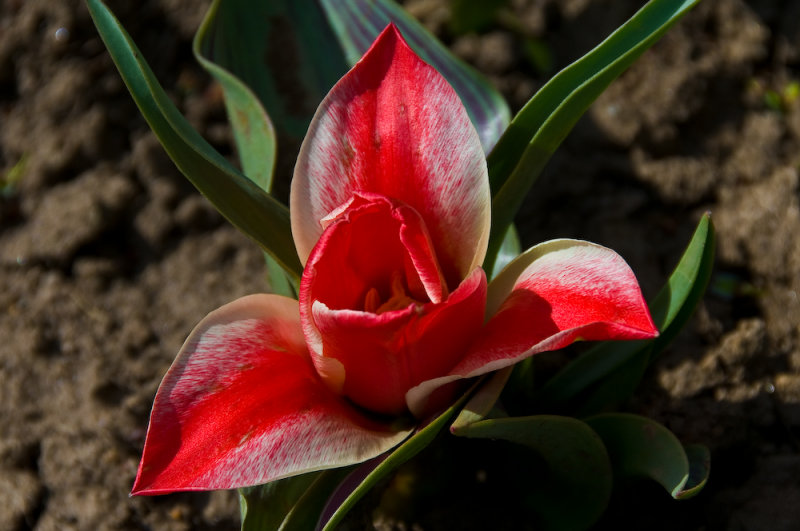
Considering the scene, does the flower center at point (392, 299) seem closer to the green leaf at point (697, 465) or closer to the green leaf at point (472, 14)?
the green leaf at point (697, 465)

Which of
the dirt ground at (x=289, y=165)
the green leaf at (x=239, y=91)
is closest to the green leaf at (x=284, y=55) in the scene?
the green leaf at (x=239, y=91)

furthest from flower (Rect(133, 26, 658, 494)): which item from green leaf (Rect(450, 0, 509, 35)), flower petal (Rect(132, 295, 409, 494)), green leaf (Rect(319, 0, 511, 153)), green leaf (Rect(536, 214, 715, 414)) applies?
green leaf (Rect(450, 0, 509, 35))

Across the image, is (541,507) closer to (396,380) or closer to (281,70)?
(396,380)

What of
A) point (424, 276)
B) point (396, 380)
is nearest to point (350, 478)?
point (396, 380)

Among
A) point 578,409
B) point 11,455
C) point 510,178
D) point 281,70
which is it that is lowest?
point 578,409

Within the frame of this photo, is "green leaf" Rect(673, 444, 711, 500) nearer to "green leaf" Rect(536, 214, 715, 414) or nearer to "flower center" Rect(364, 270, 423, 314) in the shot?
"green leaf" Rect(536, 214, 715, 414)
